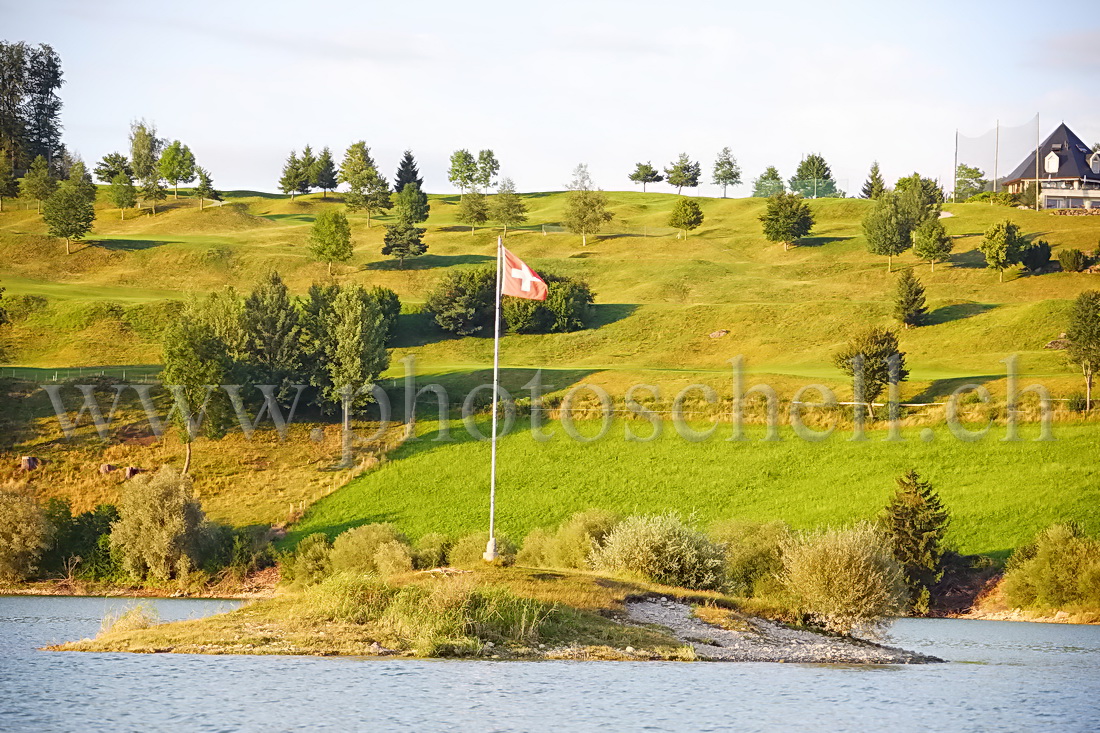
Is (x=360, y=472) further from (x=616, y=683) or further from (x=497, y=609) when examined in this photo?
(x=616, y=683)

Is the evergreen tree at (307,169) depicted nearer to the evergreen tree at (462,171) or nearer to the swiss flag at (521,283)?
the evergreen tree at (462,171)

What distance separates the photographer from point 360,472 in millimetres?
67562

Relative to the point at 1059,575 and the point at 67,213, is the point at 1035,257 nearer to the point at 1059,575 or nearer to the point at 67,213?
the point at 1059,575

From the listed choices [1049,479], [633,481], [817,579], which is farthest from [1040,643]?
[633,481]

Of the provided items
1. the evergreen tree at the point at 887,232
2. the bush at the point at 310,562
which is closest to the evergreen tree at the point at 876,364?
the bush at the point at 310,562

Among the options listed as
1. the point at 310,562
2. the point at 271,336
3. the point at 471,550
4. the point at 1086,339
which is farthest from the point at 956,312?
the point at 310,562

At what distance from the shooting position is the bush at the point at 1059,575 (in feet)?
160

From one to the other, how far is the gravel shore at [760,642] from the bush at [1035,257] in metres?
87.1

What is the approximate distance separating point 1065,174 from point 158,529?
144 metres

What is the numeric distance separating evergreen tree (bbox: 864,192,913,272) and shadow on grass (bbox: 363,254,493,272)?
40.4m

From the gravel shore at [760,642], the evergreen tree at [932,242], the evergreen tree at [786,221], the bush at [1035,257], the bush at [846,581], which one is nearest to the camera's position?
the gravel shore at [760,642]

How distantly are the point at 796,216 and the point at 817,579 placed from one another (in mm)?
105276

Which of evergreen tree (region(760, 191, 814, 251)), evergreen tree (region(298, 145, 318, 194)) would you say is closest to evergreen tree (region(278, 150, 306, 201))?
evergreen tree (region(298, 145, 318, 194))

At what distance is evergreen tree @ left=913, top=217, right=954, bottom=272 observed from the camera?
115875 mm
